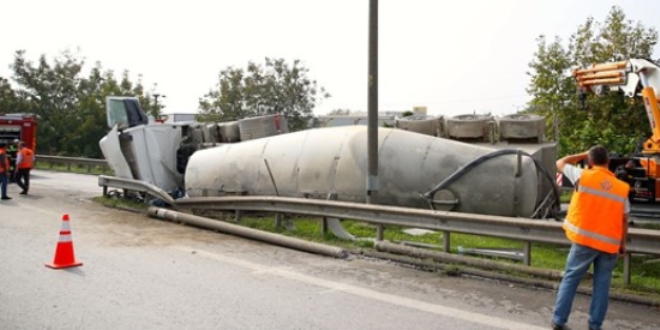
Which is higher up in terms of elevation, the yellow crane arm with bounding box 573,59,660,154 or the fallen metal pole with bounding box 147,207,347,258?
the yellow crane arm with bounding box 573,59,660,154

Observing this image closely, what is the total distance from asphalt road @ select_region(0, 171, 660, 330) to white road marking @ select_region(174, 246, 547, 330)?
0.04ft

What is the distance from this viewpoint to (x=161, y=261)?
817 cm

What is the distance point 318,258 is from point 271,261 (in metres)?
0.64

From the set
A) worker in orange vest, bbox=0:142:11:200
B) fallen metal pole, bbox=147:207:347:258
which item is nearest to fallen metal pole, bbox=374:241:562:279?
fallen metal pole, bbox=147:207:347:258

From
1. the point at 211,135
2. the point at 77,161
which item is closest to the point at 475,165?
the point at 211,135

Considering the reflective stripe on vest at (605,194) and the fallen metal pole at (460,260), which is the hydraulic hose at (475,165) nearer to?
the fallen metal pole at (460,260)

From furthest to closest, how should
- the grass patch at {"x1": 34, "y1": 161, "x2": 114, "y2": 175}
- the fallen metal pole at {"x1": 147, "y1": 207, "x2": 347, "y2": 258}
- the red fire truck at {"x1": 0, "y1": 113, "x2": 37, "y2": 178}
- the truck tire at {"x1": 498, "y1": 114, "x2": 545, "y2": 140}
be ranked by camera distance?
the grass patch at {"x1": 34, "y1": 161, "x2": 114, "y2": 175} < the red fire truck at {"x1": 0, "y1": 113, "x2": 37, "y2": 178} < the truck tire at {"x1": 498, "y1": 114, "x2": 545, "y2": 140} < the fallen metal pole at {"x1": 147, "y1": 207, "x2": 347, "y2": 258}

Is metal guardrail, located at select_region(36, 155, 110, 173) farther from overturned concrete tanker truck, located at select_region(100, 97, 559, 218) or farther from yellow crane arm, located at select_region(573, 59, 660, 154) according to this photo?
yellow crane arm, located at select_region(573, 59, 660, 154)

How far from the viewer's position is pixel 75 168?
98.0 ft

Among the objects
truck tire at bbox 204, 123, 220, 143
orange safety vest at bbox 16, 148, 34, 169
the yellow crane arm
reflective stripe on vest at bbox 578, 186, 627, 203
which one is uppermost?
the yellow crane arm

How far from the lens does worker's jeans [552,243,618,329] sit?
16.8ft

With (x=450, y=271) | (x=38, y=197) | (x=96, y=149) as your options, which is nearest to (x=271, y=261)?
(x=450, y=271)

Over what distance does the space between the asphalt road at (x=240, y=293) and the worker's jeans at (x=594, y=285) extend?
272 mm

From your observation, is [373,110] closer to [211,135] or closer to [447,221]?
[447,221]
